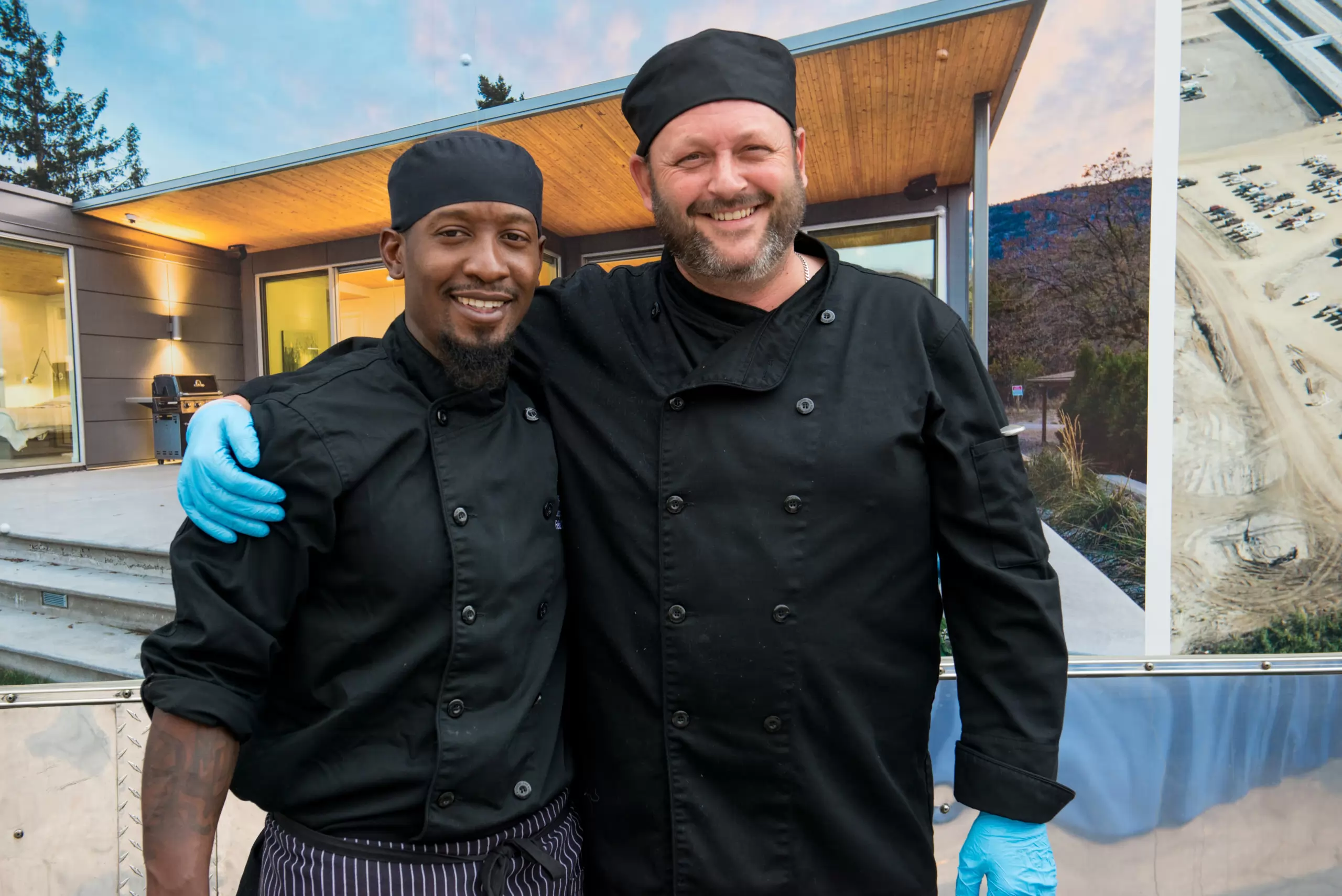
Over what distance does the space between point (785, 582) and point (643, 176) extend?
0.85 m

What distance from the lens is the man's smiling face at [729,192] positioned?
130 centimetres

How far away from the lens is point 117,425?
377 cm

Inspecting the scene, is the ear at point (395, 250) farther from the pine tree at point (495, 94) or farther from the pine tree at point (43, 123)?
the pine tree at point (43, 123)

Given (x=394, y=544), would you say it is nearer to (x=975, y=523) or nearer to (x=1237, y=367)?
(x=975, y=523)

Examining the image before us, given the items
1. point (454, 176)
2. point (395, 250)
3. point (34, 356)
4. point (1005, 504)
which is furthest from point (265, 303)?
point (1005, 504)

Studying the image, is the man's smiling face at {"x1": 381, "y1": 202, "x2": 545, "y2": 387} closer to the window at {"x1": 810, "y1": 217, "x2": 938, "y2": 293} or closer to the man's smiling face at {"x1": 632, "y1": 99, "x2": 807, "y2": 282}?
the man's smiling face at {"x1": 632, "y1": 99, "x2": 807, "y2": 282}

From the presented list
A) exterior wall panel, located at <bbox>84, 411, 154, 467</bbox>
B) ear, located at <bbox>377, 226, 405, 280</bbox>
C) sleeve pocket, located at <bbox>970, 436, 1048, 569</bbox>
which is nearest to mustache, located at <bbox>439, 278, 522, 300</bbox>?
ear, located at <bbox>377, 226, 405, 280</bbox>

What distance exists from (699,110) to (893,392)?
62 centimetres

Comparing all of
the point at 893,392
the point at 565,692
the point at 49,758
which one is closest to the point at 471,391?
the point at 565,692

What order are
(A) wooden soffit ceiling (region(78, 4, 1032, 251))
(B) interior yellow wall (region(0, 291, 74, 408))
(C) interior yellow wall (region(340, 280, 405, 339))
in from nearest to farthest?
(B) interior yellow wall (region(0, 291, 74, 408)), (A) wooden soffit ceiling (region(78, 4, 1032, 251)), (C) interior yellow wall (region(340, 280, 405, 339))

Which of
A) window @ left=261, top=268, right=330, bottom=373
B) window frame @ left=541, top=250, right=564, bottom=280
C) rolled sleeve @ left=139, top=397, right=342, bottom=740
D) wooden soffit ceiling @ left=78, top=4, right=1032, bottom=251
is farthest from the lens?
window frame @ left=541, top=250, right=564, bottom=280

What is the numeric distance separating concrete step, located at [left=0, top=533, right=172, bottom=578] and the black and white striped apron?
2315 mm

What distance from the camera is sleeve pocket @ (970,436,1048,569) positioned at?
47.9 inches

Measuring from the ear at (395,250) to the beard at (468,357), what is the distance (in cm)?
13
